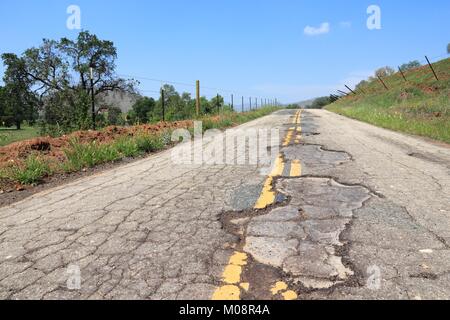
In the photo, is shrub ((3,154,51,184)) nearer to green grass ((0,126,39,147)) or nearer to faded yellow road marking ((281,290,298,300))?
green grass ((0,126,39,147))

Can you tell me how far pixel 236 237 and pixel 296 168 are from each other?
3.25 m

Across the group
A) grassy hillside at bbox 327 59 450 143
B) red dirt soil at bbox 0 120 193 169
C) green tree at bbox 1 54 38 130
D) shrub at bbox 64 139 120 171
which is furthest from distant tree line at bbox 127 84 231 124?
green tree at bbox 1 54 38 130

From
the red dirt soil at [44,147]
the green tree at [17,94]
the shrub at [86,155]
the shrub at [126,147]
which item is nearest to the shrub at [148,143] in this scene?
the shrub at [126,147]

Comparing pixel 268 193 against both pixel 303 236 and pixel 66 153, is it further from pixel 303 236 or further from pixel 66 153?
pixel 66 153

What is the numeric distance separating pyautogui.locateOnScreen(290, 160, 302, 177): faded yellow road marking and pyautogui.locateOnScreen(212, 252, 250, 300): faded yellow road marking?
3088 mm

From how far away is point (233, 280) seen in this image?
2615 millimetres

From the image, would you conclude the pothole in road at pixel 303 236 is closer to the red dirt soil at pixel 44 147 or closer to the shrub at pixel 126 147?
the shrub at pixel 126 147

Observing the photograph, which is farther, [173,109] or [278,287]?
[173,109]

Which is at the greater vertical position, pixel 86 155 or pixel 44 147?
pixel 44 147

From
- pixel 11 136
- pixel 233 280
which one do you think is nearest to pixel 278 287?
pixel 233 280

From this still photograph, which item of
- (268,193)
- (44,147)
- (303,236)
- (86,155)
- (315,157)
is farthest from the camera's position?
(44,147)

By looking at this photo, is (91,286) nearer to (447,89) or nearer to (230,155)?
(230,155)

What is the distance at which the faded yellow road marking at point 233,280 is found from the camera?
243 centimetres

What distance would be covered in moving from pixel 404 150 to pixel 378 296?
7.12 meters
